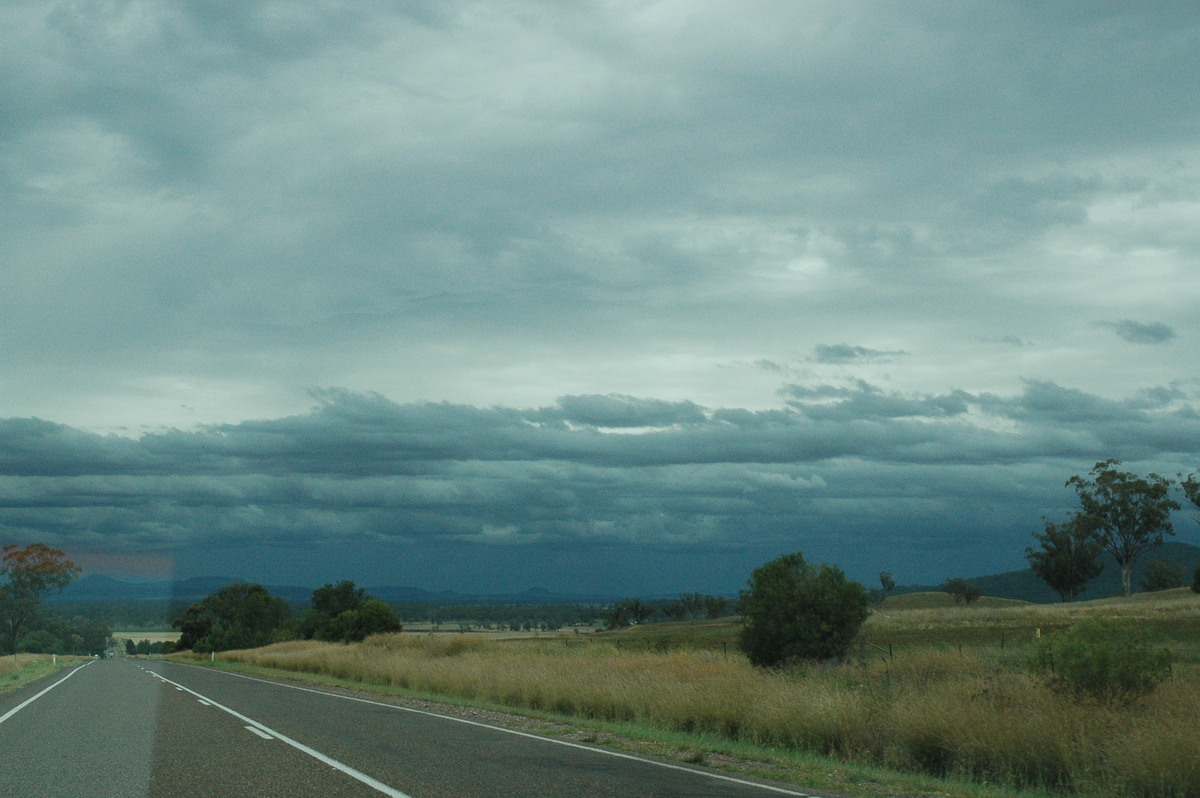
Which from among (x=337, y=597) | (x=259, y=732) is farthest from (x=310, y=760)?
(x=337, y=597)

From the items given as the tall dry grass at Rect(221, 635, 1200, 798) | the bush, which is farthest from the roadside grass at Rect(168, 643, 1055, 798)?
the bush

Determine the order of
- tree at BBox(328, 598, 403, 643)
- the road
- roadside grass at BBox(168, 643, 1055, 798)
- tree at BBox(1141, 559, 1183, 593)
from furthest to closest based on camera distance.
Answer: tree at BBox(1141, 559, 1183, 593) → tree at BBox(328, 598, 403, 643) → roadside grass at BBox(168, 643, 1055, 798) → the road

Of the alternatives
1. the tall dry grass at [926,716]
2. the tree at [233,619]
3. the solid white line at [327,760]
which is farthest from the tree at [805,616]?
the tree at [233,619]

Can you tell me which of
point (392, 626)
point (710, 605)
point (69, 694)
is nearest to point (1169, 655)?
point (69, 694)

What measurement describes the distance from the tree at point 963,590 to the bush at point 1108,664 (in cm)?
11441

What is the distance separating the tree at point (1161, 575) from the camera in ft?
425

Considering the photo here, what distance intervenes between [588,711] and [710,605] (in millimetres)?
123278

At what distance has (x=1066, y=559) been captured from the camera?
355ft

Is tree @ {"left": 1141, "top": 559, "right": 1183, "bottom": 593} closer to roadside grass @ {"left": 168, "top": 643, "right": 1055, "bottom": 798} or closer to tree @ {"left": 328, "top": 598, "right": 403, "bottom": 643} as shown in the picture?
tree @ {"left": 328, "top": 598, "right": 403, "bottom": 643}

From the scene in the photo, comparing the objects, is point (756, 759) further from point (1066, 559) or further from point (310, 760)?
point (1066, 559)

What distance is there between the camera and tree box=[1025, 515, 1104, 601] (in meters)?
108

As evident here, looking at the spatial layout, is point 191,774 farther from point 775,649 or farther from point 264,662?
point 264,662

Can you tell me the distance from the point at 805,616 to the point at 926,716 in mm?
18533

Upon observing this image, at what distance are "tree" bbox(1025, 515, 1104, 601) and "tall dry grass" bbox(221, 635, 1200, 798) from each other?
94459 mm
